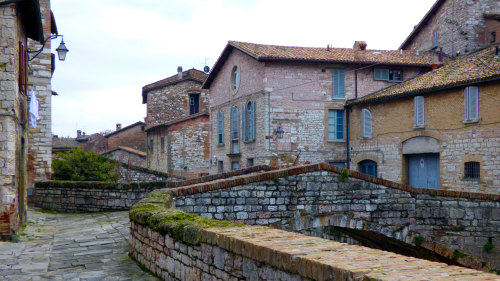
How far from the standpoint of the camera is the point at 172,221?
5781 millimetres

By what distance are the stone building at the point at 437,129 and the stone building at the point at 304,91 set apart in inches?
36.9

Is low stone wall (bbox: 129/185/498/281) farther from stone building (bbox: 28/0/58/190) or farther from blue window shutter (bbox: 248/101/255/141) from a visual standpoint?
blue window shutter (bbox: 248/101/255/141)

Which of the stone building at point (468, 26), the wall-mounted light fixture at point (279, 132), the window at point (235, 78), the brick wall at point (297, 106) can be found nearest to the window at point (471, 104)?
the brick wall at point (297, 106)

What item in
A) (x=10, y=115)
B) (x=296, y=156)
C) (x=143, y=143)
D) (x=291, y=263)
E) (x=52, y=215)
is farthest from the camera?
(x=143, y=143)

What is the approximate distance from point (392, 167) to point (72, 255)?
45.9 feet

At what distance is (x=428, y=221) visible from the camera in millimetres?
11828

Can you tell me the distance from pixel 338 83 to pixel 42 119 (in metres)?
11.8

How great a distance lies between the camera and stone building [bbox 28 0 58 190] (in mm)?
16125

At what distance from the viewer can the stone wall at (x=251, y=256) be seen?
2840 mm

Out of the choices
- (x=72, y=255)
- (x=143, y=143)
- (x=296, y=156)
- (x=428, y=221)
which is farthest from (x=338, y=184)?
(x=143, y=143)

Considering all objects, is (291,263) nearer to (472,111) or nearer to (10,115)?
(10,115)

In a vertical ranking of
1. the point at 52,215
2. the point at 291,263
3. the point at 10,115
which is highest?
the point at 10,115

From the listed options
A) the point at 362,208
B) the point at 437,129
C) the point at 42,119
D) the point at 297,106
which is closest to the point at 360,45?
the point at 297,106

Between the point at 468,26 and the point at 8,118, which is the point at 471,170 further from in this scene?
the point at 8,118
